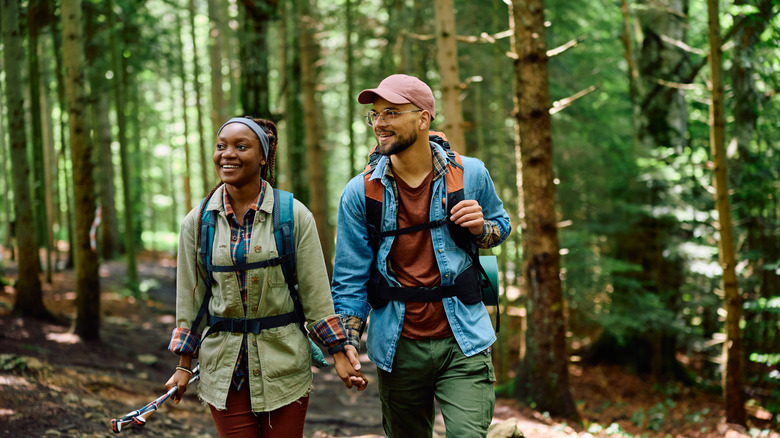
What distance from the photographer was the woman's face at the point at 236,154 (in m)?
3.14

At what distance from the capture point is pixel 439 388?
11.4 feet

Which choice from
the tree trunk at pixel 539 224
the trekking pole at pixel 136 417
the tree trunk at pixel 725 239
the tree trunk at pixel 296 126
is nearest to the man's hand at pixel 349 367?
the trekking pole at pixel 136 417

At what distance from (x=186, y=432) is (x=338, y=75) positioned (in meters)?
22.5

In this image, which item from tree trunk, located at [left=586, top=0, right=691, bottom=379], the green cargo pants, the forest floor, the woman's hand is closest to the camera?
the woman's hand

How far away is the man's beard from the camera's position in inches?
133

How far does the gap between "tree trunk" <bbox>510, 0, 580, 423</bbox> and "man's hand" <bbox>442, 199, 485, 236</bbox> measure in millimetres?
4742

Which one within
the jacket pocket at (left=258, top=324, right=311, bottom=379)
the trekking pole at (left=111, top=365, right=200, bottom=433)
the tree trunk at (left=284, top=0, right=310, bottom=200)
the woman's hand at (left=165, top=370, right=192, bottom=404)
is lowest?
the trekking pole at (left=111, top=365, right=200, bottom=433)

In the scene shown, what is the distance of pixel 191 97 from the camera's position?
31.4 metres

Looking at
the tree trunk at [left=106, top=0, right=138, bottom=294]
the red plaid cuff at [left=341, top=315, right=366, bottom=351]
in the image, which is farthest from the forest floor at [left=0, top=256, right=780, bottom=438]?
the red plaid cuff at [left=341, top=315, right=366, bottom=351]

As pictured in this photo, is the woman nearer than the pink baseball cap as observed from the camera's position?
Yes

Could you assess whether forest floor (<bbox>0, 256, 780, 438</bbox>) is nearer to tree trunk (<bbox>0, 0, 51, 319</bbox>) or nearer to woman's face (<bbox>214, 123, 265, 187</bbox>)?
tree trunk (<bbox>0, 0, 51, 319</bbox>)

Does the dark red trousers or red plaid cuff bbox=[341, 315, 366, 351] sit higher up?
red plaid cuff bbox=[341, 315, 366, 351]

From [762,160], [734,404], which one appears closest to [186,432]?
[734,404]

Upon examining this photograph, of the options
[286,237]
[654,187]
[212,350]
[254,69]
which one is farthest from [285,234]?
[654,187]
